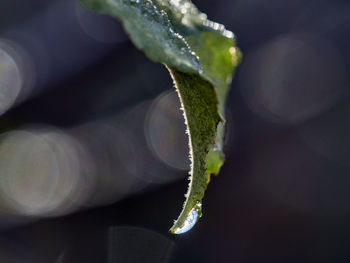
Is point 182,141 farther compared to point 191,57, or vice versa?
point 182,141

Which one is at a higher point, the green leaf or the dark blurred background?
the green leaf

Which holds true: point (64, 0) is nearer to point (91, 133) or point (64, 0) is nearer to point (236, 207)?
point (91, 133)

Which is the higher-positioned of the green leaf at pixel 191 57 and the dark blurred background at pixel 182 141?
the green leaf at pixel 191 57

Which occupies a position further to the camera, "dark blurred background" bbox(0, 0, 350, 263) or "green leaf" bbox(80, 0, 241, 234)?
"dark blurred background" bbox(0, 0, 350, 263)

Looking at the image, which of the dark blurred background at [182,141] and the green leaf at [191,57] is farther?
the dark blurred background at [182,141]

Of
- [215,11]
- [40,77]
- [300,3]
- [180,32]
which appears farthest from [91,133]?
[180,32]
